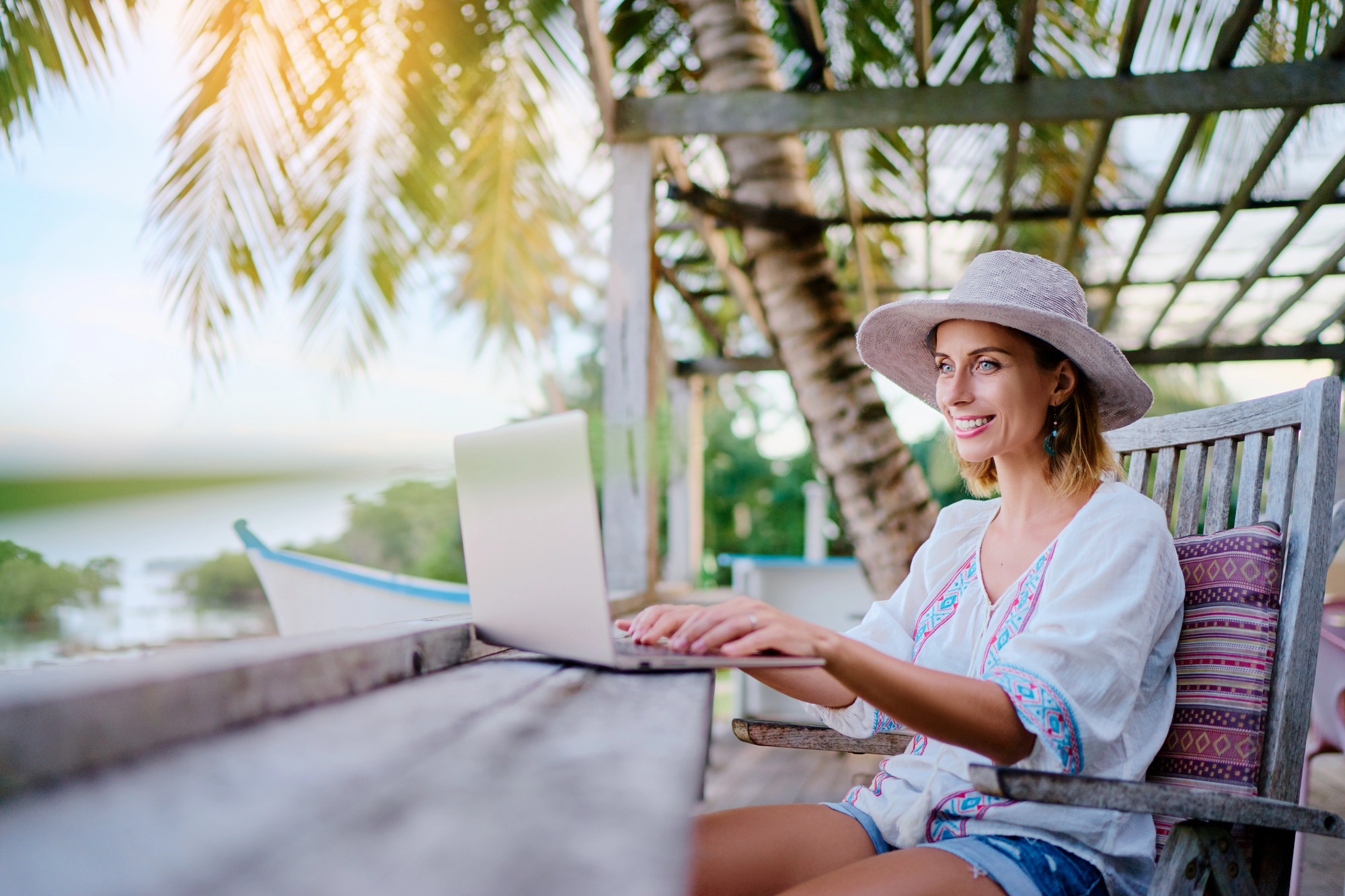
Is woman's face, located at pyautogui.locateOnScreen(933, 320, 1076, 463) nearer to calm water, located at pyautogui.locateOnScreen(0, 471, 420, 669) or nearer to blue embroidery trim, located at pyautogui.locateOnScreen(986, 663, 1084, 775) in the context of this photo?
blue embroidery trim, located at pyautogui.locateOnScreen(986, 663, 1084, 775)

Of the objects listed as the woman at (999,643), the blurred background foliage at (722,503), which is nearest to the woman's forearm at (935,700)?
the woman at (999,643)

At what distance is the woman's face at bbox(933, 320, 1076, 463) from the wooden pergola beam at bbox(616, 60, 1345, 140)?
5.91ft

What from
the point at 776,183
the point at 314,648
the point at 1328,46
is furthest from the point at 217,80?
the point at 1328,46

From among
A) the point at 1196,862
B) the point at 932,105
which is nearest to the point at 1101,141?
the point at 932,105

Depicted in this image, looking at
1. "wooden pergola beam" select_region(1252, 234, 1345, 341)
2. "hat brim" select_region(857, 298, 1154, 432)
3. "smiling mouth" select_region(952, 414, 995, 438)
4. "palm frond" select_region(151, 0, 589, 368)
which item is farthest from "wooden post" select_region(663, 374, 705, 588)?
"smiling mouth" select_region(952, 414, 995, 438)

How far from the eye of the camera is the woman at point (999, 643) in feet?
3.08

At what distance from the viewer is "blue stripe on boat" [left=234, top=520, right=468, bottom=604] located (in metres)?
3.48

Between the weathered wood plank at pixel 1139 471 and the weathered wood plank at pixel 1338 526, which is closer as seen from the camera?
the weathered wood plank at pixel 1338 526

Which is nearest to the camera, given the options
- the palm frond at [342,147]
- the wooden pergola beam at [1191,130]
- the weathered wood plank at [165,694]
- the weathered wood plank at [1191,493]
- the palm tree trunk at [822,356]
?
the weathered wood plank at [165,694]

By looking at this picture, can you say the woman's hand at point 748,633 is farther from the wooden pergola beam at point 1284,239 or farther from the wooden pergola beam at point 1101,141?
the wooden pergola beam at point 1284,239

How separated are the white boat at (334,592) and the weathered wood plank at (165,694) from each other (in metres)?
2.49

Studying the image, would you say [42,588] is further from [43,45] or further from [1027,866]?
[1027,866]

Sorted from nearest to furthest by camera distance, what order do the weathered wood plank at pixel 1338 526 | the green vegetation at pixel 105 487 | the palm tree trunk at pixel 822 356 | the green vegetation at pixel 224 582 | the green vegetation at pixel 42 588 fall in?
the weathered wood plank at pixel 1338 526
the palm tree trunk at pixel 822 356
the green vegetation at pixel 105 487
the green vegetation at pixel 42 588
the green vegetation at pixel 224 582

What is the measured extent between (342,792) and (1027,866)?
2.47 ft
